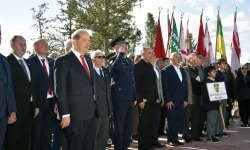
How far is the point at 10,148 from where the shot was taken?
14.3ft

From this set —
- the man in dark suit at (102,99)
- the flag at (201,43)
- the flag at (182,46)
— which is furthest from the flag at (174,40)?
the man in dark suit at (102,99)

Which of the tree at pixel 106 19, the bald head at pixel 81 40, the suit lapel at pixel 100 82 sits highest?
the tree at pixel 106 19

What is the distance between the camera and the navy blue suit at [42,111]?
4.99m

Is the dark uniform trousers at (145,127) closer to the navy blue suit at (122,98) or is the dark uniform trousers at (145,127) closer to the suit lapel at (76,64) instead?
the navy blue suit at (122,98)

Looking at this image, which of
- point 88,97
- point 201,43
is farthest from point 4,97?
point 201,43

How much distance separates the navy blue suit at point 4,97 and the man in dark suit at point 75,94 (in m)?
0.71

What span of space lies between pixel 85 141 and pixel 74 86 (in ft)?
2.43

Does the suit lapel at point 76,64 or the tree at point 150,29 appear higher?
the tree at point 150,29

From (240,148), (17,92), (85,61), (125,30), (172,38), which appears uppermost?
(125,30)

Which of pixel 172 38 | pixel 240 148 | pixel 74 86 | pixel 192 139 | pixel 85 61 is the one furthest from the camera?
pixel 172 38

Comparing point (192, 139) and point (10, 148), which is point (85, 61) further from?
point (192, 139)

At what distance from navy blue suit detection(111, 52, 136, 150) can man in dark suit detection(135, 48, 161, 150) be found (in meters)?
0.30

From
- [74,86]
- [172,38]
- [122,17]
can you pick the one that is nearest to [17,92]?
[74,86]

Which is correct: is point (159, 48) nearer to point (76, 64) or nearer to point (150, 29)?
point (76, 64)
